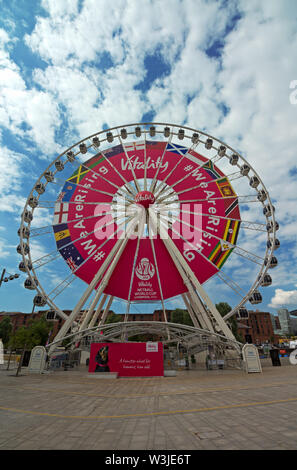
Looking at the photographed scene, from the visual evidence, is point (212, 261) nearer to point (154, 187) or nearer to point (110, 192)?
point (154, 187)

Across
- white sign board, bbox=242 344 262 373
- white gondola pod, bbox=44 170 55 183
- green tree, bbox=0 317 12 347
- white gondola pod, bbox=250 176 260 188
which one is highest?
white gondola pod, bbox=44 170 55 183

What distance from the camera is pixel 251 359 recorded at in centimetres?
1747

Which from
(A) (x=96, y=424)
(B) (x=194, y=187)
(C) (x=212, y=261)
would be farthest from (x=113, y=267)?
(A) (x=96, y=424)

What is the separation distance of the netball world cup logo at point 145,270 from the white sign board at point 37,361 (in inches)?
392

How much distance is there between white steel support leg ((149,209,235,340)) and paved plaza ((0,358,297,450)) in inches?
360

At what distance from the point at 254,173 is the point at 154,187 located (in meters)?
10.4

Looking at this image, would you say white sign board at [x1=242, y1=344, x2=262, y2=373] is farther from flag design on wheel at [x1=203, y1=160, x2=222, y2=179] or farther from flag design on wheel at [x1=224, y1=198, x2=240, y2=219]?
flag design on wheel at [x1=203, y1=160, x2=222, y2=179]

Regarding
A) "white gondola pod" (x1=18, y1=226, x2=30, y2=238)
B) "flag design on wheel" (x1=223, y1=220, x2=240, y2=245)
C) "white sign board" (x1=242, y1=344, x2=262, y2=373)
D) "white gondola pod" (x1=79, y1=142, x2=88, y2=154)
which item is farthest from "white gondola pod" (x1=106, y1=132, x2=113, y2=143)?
"white sign board" (x1=242, y1=344, x2=262, y2=373)

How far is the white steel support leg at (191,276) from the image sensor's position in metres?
18.9

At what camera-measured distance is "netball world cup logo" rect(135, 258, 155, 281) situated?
71.3ft

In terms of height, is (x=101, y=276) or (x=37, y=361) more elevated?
(x=101, y=276)

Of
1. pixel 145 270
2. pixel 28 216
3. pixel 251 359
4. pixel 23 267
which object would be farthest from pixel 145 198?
pixel 251 359

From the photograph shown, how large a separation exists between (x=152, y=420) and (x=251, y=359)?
14.4 m

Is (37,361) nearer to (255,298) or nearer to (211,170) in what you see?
(255,298)
